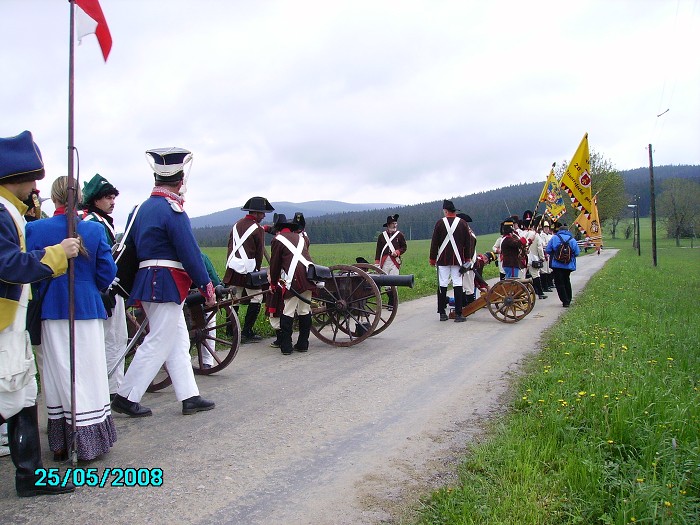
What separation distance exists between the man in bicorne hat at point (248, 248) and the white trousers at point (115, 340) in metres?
2.85

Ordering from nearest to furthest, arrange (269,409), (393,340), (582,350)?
(269,409), (582,350), (393,340)

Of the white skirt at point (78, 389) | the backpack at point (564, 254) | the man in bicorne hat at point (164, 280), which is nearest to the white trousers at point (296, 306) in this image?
the man in bicorne hat at point (164, 280)

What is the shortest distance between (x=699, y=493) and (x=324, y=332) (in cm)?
631

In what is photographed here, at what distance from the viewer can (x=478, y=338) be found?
356 inches

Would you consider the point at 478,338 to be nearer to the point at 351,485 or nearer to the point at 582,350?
the point at 582,350

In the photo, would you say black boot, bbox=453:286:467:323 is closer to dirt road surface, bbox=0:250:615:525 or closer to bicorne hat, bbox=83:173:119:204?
dirt road surface, bbox=0:250:615:525

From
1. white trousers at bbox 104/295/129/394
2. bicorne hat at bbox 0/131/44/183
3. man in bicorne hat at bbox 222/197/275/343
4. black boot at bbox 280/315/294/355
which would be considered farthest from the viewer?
man in bicorne hat at bbox 222/197/275/343

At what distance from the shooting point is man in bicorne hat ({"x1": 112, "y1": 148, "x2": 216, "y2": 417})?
506cm

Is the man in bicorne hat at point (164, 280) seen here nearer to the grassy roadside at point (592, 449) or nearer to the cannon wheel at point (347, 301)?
the grassy roadside at point (592, 449)

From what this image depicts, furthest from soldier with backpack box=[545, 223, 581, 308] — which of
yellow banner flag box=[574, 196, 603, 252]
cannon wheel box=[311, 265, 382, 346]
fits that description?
cannon wheel box=[311, 265, 382, 346]

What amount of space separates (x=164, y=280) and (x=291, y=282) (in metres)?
2.80

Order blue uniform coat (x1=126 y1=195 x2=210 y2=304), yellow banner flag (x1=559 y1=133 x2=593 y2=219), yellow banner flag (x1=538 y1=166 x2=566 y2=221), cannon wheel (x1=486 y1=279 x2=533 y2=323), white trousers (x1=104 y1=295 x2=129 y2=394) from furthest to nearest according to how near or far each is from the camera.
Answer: yellow banner flag (x1=538 y1=166 x2=566 y2=221) → yellow banner flag (x1=559 y1=133 x2=593 y2=219) → cannon wheel (x1=486 y1=279 x2=533 y2=323) → white trousers (x1=104 y1=295 x2=129 y2=394) → blue uniform coat (x1=126 y1=195 x2=210 y2=304)

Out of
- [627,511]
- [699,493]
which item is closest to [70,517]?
[627,511]

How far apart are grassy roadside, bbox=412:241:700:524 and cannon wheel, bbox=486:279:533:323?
11.8 feet
